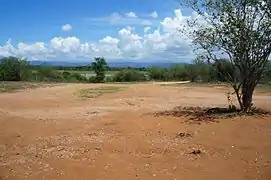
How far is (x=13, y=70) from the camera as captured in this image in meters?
55.7

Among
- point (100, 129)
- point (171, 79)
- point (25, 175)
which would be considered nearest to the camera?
point (25, 175)

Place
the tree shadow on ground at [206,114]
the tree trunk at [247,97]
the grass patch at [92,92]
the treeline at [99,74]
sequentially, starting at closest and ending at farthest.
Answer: the tree shadow on ground at [206,114] < the tree trunk at [247,97] < the grass patch at [92,92] < the treeline at [99,74]

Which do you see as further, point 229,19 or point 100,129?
point 229,19

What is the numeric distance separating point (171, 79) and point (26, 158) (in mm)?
57778

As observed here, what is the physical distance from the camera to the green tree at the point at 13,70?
55056 millimetres

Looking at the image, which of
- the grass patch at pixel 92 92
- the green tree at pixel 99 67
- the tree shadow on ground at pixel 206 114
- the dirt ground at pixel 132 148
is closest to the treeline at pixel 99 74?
the green tree at pixel 99 67

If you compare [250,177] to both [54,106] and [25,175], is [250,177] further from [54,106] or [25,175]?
[54,106]

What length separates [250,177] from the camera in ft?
25.4

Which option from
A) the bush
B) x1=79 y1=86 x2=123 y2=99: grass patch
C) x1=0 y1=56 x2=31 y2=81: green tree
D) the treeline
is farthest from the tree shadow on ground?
the bush

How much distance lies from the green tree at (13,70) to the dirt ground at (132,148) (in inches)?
1577

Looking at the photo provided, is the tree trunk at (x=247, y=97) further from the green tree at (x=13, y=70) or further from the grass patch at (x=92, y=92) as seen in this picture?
the green tree at (x=13, y=70)

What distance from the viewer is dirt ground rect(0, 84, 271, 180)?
8195 millimetres

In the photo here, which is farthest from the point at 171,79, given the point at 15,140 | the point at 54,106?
the point at 15,140

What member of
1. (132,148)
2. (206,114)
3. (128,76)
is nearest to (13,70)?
(128,76)
